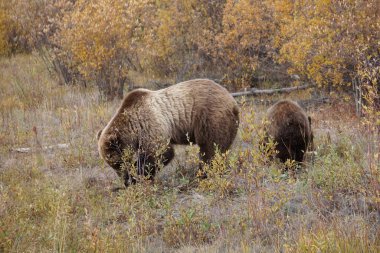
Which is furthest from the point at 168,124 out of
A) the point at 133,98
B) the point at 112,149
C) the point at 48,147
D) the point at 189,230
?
the point at 48,147

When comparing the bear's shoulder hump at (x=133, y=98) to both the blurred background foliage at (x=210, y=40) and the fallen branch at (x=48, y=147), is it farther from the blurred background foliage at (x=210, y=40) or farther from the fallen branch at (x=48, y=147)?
the blurred background foliage at (x=210, y=40)

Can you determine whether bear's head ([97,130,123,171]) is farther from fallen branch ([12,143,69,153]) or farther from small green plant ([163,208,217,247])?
fallen branch ([12,143,69,153])

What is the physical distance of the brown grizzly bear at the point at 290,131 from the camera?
6.66 m

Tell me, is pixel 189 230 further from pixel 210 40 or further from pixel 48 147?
pixel 210 40

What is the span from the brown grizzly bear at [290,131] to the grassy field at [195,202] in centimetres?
38

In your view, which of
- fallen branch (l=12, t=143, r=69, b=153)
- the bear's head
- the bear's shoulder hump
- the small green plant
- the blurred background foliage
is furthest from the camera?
the blurred background foliage

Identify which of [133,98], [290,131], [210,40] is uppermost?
[210,40]

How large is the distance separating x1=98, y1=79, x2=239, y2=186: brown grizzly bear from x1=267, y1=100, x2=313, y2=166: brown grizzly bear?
1.81ft

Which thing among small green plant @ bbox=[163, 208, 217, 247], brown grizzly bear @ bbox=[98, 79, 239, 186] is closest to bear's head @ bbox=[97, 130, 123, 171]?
brown grizzly bear @ bbox=[98, 79, 239, 186]

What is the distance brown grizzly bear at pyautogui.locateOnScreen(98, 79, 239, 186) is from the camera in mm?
6523

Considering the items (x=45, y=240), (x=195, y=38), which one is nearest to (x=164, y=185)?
(x=45, y=240)

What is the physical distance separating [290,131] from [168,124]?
5.44ft

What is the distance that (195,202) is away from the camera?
18.1 feet

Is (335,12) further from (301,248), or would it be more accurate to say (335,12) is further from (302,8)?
(301,248)
